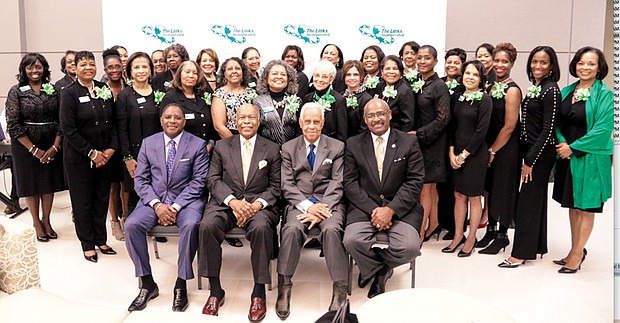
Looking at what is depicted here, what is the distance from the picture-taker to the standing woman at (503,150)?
4723 mm

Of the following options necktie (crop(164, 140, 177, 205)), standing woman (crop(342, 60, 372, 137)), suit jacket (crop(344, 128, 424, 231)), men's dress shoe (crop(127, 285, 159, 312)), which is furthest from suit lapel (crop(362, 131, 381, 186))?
men's dress shoe (crop(127, 285, 159, 312))

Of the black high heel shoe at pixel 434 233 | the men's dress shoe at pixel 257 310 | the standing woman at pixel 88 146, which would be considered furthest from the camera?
the black high heel shoe at pixel 434 233

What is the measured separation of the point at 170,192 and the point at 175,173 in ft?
0.47

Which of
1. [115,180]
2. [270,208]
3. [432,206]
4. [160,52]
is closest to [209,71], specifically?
[160,52]

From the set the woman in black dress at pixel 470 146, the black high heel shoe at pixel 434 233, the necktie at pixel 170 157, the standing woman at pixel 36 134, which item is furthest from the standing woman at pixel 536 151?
the standing woman at pixel 36 134

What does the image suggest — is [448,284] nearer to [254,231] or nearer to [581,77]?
[254,231]

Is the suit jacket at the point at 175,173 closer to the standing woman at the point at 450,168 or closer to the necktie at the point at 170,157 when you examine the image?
the necktie at the point at 170,157

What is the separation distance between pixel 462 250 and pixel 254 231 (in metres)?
1.96

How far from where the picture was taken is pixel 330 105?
15.2 feet

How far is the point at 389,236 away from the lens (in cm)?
394

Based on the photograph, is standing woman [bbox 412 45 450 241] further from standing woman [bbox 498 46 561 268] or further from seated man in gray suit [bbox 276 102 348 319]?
seated man in gray suit [bbox 276 102 348 319]

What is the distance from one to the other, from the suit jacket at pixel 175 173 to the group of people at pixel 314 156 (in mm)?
10

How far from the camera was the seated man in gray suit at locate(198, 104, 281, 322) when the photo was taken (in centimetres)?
385

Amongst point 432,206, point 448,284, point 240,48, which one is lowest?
point 448,284
